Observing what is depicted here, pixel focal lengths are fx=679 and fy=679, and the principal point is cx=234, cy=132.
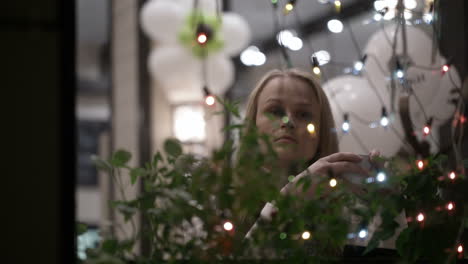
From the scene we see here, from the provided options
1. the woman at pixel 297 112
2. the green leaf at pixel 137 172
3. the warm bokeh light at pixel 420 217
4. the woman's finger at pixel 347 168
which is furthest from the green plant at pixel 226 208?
the woman at pixel 297 112

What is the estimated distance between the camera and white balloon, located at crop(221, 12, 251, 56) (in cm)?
433

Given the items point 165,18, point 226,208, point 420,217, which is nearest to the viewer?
point 226,208

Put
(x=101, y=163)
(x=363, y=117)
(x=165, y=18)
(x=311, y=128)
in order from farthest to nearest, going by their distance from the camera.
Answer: (x=165, y=18)
(x=363, y=117)
(x=311, y=128)
(x=101, y=163)

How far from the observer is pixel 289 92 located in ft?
5.50

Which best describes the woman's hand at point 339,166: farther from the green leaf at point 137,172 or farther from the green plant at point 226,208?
the green leaf at point 137,172

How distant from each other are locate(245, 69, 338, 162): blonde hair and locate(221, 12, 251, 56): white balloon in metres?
2.60

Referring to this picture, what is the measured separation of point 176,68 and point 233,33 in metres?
0.43

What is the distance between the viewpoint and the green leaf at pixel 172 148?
98 centimetres

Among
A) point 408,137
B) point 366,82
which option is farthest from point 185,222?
point 366,82

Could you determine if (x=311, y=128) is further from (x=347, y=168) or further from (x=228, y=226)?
(x=228, y=226)

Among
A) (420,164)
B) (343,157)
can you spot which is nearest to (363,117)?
(343,157)

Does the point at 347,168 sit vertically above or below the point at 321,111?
below

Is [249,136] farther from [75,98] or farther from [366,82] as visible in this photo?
[366,82]

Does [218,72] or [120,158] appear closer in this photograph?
[120,158]
